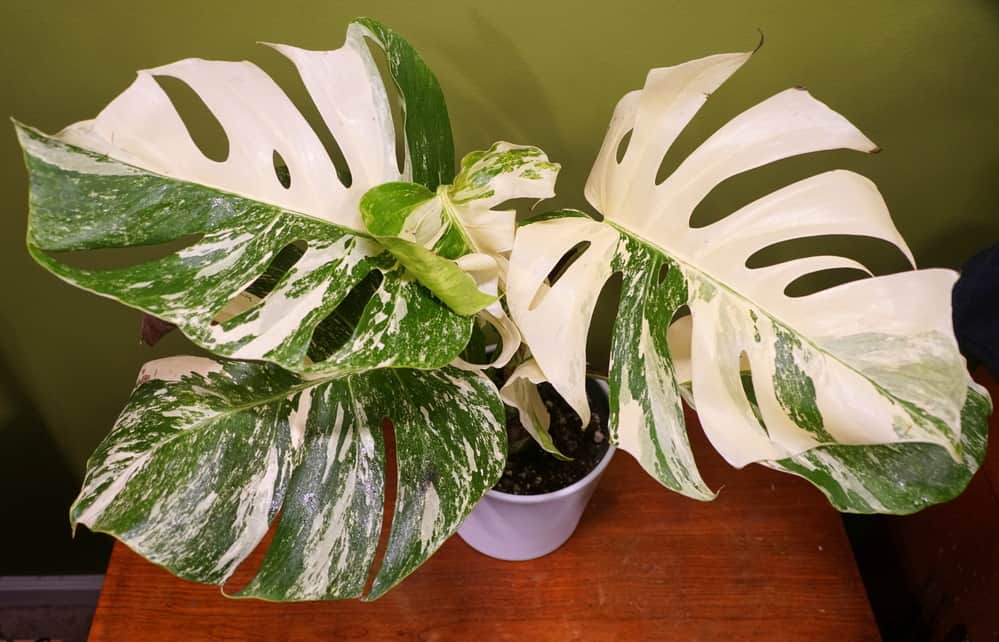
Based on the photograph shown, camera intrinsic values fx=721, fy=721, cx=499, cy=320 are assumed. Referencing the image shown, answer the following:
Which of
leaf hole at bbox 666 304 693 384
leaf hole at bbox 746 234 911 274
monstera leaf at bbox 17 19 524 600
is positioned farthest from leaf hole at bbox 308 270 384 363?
leaf hole at bbox 746 234 911 274

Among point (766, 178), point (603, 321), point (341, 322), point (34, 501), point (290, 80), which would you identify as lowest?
point (34, 501)

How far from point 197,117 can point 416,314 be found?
0.44 metres

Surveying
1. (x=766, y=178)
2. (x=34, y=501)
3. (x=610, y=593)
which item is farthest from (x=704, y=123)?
(x=34, y=501)

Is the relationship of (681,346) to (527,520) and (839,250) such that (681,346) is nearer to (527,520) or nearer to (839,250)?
(527,520)

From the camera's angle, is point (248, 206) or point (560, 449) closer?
point (248, 206)

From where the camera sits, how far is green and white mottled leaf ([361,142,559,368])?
0.44 metres

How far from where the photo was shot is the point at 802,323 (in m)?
0.43

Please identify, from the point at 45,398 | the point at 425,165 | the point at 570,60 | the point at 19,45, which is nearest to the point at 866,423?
the point at 425,165

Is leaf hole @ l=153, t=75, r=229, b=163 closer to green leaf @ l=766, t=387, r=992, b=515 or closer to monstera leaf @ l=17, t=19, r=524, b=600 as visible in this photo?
monstera leaf @ l=17, t=19, r=524, b=600

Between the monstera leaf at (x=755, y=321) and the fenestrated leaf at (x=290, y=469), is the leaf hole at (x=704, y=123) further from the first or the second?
the fenestrated leaf at (x=290, y=469)

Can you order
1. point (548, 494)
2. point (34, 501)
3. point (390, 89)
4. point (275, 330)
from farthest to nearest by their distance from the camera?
point (34, 501)
point (390, 89)
point (548, 494)
point (275, 330)

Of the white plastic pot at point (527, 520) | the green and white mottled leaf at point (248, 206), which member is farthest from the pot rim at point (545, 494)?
the green and white mottled leaf at point (248, 206)

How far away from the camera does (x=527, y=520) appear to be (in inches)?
25.3

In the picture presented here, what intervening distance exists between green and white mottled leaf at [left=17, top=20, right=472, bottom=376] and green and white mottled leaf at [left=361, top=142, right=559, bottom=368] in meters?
0.03
